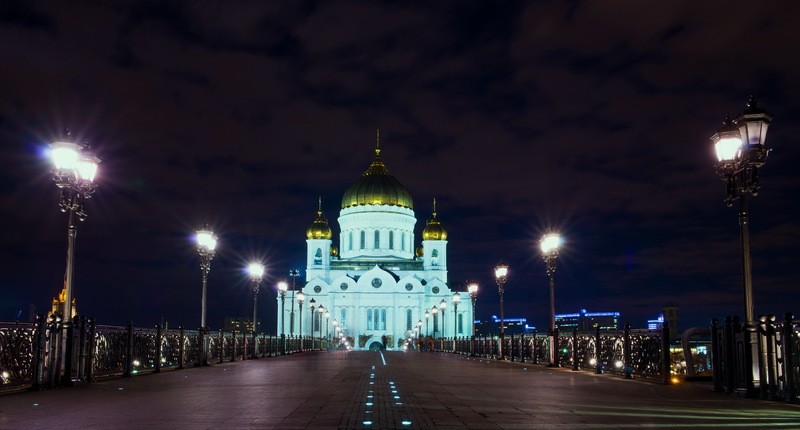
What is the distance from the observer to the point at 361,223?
114938 mm

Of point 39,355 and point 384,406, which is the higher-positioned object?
point 39,355

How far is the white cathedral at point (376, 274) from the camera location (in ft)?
369

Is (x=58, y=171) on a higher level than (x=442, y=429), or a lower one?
higher

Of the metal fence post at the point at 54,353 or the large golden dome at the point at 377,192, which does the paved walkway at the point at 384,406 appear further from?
the large golden dome at the point at 377,192

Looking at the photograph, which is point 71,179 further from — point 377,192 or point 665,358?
point 377,192

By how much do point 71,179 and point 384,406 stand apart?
35.6 feet

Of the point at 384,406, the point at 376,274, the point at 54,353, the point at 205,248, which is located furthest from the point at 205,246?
the point at 376,274

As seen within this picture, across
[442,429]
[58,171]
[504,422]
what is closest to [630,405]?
[504,422]

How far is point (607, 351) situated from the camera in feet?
79.5

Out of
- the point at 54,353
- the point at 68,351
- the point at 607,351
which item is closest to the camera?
the point at 54,353

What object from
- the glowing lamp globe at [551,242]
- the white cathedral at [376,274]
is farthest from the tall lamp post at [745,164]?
the white cathedral at [376,274]

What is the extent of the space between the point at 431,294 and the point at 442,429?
10654 cm

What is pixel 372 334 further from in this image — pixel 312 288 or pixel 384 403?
pixel 384 403

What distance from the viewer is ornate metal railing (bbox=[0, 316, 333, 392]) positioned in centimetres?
1605
